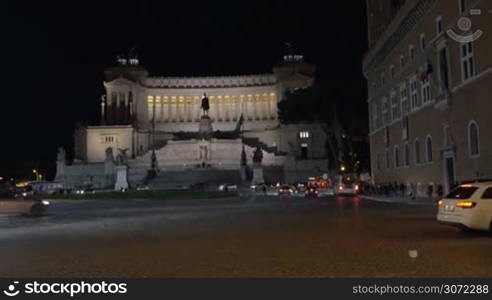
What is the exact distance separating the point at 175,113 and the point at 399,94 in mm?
94887

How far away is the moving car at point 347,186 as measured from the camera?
5741 centimetres

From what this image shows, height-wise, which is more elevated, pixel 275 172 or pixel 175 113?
pixel 175 113

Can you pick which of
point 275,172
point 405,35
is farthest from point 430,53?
point 275,172

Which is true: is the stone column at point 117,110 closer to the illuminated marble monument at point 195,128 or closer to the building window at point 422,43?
the illuminated marble monument at point 195,128

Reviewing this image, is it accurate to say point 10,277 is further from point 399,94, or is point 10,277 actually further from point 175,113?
point 175,113

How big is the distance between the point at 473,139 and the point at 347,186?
24.6 m

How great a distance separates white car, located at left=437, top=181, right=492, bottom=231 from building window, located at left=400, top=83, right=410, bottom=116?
31.5m

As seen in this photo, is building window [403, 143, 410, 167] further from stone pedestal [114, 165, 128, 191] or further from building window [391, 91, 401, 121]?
stone pedestal [114, 165, 128, 191]

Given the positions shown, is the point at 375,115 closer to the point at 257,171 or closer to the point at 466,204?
the point at 257,171

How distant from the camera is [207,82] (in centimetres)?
13912

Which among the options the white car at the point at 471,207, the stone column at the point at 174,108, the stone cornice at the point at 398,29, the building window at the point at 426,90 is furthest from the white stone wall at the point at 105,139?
the white car at the point at 471,207

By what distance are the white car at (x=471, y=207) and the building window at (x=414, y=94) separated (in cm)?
2839

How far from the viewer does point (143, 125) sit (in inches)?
5354

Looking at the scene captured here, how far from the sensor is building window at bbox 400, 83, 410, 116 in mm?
48500
